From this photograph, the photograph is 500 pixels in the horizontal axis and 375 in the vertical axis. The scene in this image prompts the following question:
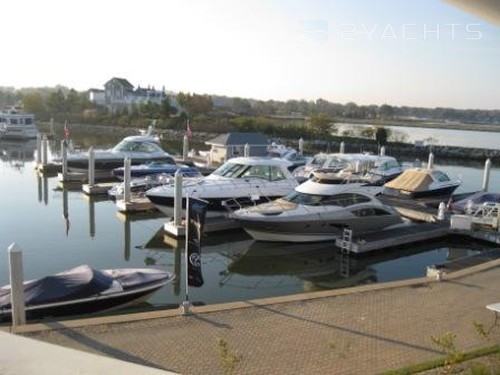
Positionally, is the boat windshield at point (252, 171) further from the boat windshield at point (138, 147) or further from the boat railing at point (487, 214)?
the boat windshield at point (138, 147)

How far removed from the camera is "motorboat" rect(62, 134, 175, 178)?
33.6m

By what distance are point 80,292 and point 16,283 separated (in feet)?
6.23

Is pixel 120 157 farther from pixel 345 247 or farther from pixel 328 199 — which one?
pixel 345 247

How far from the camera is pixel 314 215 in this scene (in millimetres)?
18953

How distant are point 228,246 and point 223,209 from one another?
8.30 feet

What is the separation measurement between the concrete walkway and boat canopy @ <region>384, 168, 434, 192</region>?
1559 centimetres

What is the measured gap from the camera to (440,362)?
8.27 m

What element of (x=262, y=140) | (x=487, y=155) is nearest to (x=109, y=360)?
(x=262, y=140)

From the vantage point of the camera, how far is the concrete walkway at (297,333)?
854 cm

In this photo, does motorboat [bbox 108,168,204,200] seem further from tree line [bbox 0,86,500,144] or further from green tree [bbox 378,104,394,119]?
green tree [bbox 378,104,394,119]

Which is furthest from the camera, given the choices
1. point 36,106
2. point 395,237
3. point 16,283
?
point 36,106

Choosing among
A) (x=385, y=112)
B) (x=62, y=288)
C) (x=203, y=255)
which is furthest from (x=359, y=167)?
(x=385, y=112)

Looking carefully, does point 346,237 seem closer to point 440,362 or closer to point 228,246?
point 228,246

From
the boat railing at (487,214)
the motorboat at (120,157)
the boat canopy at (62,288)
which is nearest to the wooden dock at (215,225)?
the boat canopy at (62,288)
